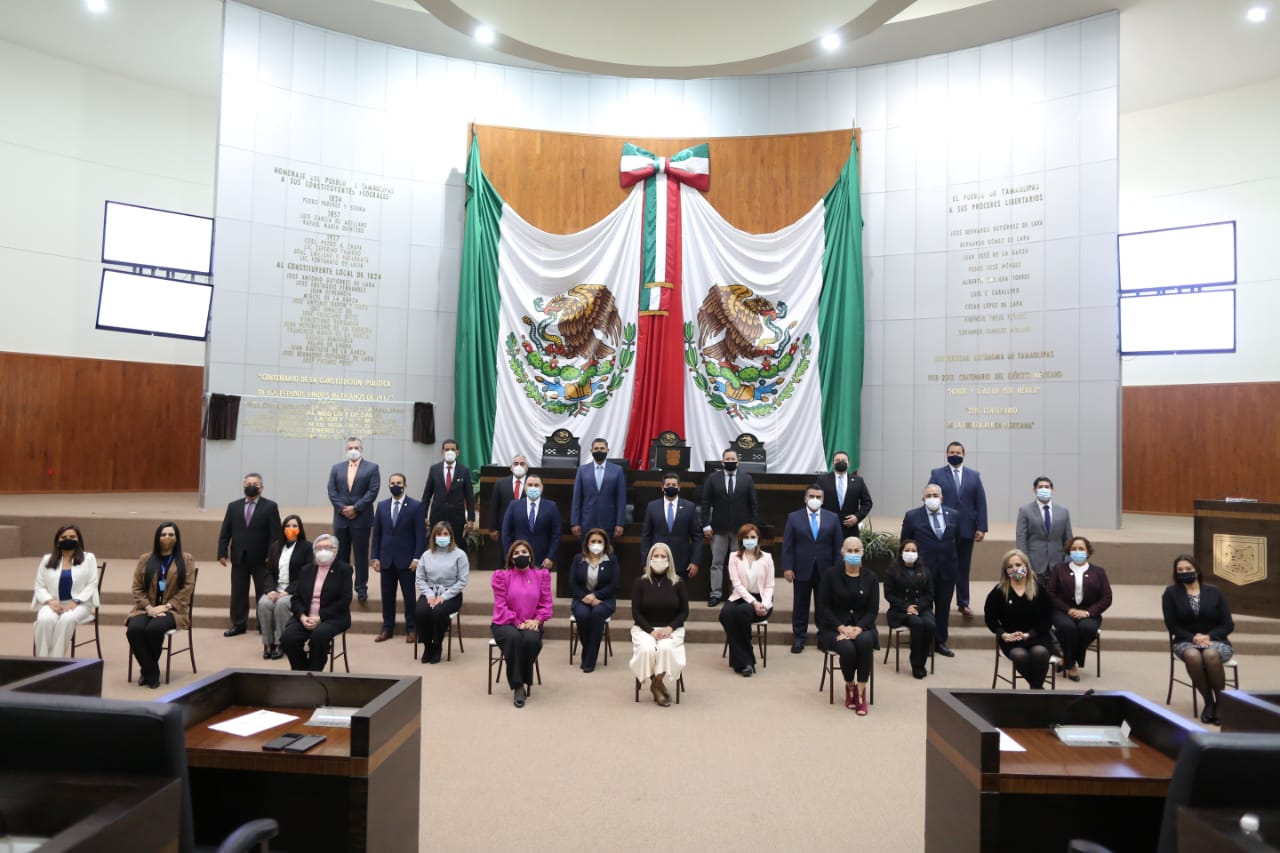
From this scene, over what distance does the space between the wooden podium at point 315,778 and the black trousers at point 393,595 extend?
4.31 metres

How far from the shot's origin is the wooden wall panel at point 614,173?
12.6m

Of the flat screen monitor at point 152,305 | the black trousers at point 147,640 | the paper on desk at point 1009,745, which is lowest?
the black trousers at point 147,640

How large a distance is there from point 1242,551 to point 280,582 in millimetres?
9091

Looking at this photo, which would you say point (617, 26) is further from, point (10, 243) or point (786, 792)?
point (10, 243)

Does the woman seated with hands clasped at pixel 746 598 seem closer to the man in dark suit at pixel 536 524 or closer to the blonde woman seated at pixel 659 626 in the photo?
the blonde woman seated at pixel 659 626

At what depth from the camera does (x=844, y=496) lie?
Result: 8.22 m

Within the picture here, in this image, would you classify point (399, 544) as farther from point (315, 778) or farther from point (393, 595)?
point (315, 778)

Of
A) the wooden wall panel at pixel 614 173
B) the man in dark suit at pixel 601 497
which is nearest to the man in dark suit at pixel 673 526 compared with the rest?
the man in dark suit at pixel 601 497

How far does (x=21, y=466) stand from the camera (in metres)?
12.8

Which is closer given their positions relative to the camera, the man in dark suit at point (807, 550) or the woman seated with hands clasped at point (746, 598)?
the woman seated with hands clasped at point (746, 598)

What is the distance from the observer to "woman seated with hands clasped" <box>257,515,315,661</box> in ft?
22.7

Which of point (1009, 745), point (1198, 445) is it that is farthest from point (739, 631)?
point (1198, 445)

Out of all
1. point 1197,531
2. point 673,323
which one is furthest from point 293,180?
point 1197,531

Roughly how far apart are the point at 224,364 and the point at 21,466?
436 cm
